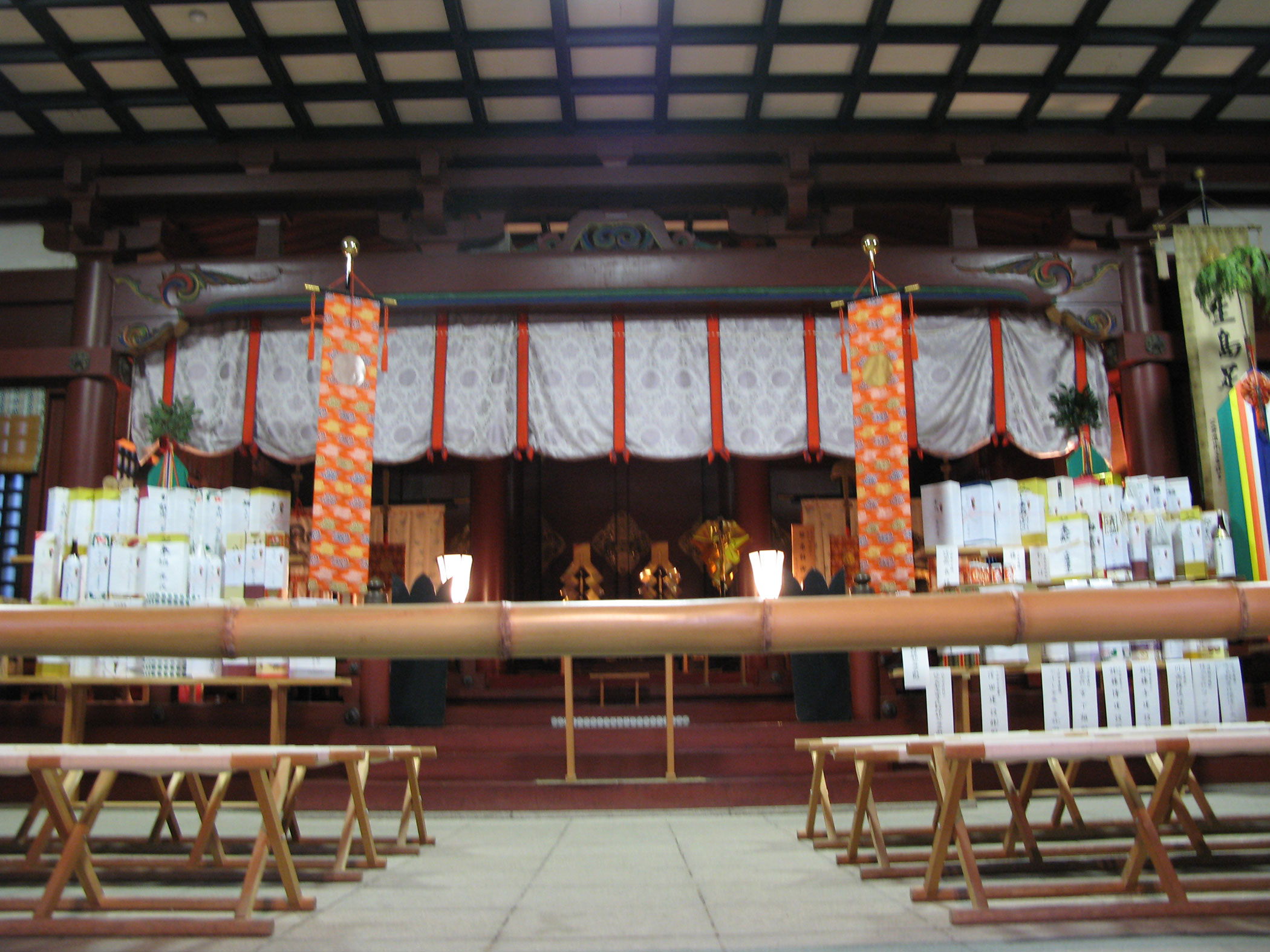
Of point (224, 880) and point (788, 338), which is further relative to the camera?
point (788, 338)

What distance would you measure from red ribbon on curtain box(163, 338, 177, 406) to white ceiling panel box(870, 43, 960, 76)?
608 centimetres

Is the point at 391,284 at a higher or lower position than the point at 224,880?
higher

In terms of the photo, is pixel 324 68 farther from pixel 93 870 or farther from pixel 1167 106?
pixel 1167 106

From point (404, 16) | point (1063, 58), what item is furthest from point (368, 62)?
point (1063, 58)

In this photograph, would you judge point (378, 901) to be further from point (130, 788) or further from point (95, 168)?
point (95, 168)

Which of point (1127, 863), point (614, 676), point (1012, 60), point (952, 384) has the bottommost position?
point (1127, 863)

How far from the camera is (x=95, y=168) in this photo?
799cm

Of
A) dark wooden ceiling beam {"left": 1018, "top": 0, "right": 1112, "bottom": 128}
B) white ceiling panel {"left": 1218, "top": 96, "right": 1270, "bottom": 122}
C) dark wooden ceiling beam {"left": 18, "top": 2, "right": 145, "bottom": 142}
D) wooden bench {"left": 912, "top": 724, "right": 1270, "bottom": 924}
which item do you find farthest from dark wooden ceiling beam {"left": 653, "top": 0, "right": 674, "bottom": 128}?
wooden bench {"left": 912, "top": 724, "right": 1270, "bottom": 924}

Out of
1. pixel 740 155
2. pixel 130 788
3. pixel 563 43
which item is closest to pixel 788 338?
pixel 740 155

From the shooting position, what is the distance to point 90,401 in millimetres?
7852

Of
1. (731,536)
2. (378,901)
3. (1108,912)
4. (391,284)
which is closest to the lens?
(1108,912)

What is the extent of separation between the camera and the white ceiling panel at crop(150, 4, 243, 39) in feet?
22.0

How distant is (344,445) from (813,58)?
15.0 feet

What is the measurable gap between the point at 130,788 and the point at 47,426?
3490 mm
